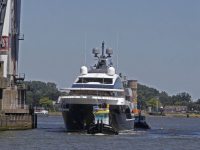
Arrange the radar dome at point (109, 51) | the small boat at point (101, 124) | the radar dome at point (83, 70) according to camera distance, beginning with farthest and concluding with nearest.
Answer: the radar dome at point (109, 51)
the radar dome at point (83, 70)
the small boat at point (101, 124)

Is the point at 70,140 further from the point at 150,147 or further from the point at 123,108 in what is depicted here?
the point at 123,108

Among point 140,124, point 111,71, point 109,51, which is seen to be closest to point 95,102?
point 111,71

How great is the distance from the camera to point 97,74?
251 feet

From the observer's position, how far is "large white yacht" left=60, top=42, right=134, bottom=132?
228 feet

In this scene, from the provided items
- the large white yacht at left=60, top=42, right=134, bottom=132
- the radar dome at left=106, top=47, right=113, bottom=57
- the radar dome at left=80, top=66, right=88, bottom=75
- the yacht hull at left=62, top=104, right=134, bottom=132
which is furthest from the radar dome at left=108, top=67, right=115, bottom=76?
the radar dome at left=106, top=47, right=113, bottom=57

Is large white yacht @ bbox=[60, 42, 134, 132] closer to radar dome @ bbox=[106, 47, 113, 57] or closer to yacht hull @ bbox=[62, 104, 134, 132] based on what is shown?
yacht hull @ bbox=[62, 104, 134, 132]

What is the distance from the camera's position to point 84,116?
7075cm

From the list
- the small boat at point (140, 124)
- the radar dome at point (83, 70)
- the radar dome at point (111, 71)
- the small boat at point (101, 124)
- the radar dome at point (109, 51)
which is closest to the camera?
the small boat at point (101, 124)

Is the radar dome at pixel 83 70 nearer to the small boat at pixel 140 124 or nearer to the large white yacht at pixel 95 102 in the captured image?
the large white yacht at pixel 95 102

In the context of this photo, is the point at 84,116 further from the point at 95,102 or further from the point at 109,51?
the point at 109,51

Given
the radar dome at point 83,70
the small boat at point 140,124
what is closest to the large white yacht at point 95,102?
the radar dome at point 83,70

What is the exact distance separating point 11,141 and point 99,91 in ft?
54.6

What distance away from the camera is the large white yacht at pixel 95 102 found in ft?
228

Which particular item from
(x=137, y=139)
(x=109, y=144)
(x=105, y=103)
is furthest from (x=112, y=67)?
(x=109, y=144)
